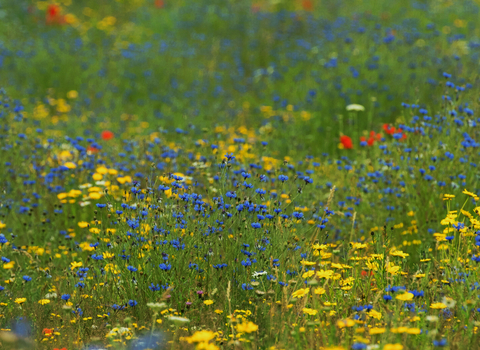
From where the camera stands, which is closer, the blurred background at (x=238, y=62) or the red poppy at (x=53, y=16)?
the blurred background at (x=238, y=62)

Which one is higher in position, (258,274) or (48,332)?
(258,274)

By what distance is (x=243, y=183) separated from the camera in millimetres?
3771

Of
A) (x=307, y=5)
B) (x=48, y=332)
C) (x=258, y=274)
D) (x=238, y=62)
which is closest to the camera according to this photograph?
(x=48, y=332)

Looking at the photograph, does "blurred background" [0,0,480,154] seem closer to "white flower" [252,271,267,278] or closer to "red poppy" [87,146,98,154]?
"red poppy" [87,146,98,154]

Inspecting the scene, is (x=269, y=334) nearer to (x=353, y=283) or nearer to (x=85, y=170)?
(x=353, y=283)

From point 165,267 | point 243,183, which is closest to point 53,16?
point 243,183

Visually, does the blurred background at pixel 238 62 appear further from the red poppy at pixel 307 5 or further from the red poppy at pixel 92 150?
the red poppy at pixel 92 150

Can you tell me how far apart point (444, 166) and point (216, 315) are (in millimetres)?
2605

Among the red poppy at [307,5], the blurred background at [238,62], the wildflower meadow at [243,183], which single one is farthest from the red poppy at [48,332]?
the red poppy at [307,5]

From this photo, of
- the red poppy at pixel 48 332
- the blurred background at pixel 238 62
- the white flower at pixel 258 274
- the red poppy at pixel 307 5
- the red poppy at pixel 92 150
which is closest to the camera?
the red poppy at pixel 48 332

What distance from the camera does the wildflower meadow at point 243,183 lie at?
311 centimetres

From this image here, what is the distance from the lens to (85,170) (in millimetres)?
5477

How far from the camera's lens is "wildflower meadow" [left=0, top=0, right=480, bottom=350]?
3.11 meters

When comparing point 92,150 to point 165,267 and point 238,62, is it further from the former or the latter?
point 238,62
